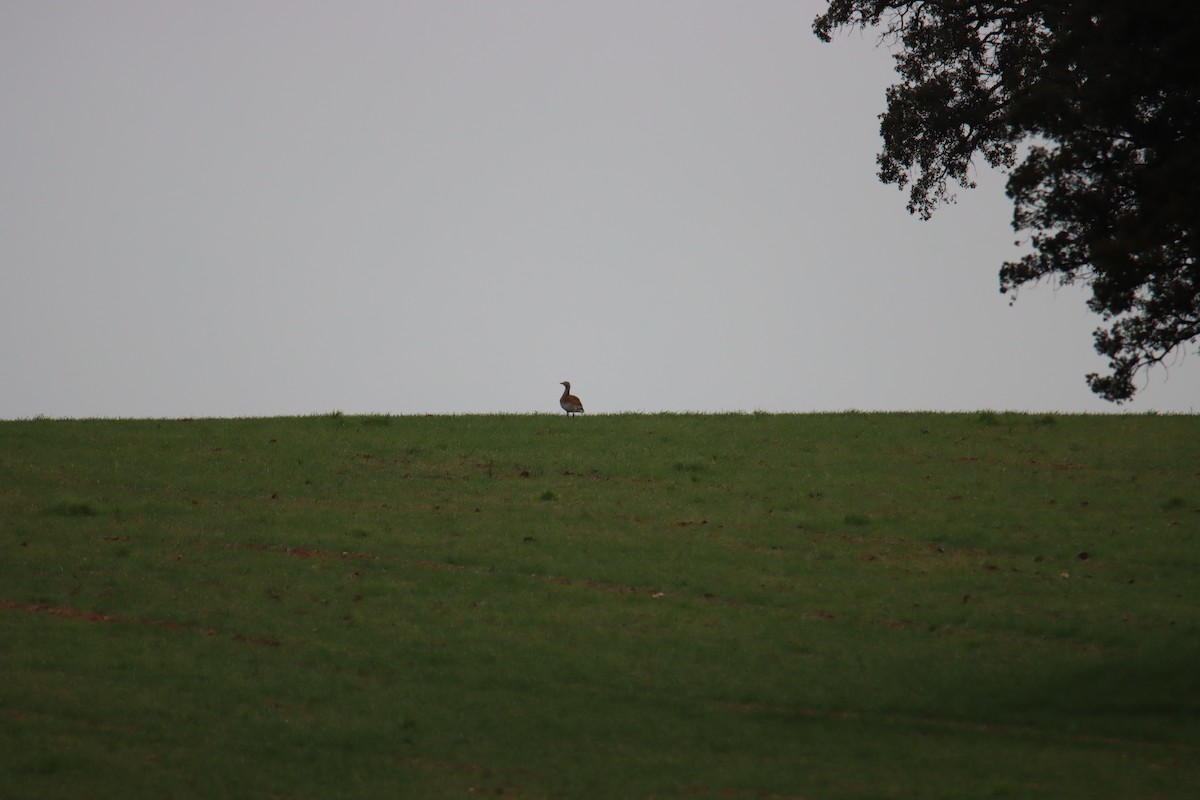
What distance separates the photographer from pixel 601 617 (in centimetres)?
2231

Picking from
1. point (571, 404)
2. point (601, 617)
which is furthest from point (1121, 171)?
point (571, 404)

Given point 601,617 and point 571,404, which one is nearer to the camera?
point 601,617

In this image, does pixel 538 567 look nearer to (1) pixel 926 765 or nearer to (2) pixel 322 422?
(1) pixel 926 765

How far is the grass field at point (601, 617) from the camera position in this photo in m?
16.5

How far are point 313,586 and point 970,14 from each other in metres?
25.8

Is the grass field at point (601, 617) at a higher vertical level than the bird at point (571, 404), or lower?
lower

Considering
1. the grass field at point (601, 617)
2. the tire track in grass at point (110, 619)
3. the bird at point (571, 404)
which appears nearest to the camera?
the grass field at point (601, 617)

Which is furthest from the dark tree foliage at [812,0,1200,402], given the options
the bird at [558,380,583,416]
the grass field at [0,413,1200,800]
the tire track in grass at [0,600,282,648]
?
the bird at [558,380,583,416]

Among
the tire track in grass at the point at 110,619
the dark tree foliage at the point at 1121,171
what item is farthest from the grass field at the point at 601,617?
the dark tree foliage at the point at 1121,171

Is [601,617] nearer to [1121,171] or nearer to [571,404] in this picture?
[1121,171]

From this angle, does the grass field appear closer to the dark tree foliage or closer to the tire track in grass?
the tire track in grass

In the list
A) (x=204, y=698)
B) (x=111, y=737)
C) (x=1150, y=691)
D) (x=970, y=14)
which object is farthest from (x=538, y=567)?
(x=970, y=14)

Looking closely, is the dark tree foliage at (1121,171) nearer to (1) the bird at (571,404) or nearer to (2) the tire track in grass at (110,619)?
(2) the tire track in grass at (110,619)

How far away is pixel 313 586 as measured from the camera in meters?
24.1
